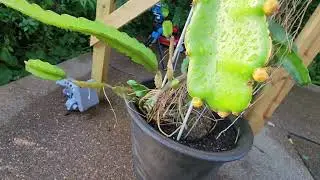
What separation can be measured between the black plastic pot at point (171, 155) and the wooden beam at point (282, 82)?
22cm

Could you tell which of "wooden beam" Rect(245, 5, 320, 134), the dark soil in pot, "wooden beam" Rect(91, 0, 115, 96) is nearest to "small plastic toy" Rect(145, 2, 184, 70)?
"wooden beam" Rect(91, 0, 115, 96)

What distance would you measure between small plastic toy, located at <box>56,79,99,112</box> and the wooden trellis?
139mm

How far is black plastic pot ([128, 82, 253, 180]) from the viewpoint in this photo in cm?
131

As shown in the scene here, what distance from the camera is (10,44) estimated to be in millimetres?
2324

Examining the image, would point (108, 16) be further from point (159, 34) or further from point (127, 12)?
point (159, 34)

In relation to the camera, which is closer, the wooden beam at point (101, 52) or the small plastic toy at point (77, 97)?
the wooden beam at point (101, 52)

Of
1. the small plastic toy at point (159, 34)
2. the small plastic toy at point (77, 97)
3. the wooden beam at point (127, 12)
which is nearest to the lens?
the wooden beam at point (127, 12)

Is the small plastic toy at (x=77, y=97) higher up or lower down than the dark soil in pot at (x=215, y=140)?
lower down

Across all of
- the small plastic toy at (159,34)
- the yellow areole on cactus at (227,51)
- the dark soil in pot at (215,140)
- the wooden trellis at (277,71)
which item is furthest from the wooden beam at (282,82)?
the small plastic toy at (159,34)

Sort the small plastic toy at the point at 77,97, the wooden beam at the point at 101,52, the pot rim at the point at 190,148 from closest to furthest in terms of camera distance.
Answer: the pot rim at the point at 190,148, the wooden beam at the point at 101,52, the small plastic toy at the point at 77,97

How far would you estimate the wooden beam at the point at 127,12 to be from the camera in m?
1.69

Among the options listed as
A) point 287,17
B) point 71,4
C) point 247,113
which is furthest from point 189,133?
point 71,4

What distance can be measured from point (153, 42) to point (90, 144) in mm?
1165

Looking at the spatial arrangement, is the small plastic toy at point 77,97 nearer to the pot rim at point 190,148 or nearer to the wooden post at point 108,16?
the wooden post at point 108,16
